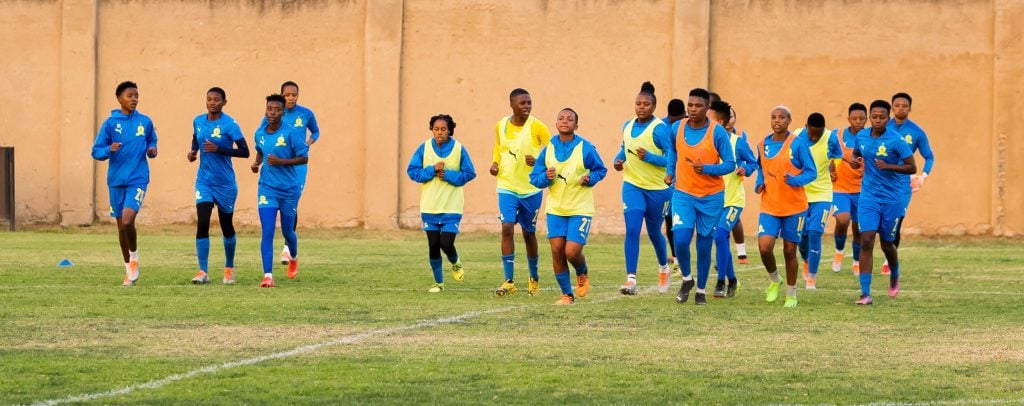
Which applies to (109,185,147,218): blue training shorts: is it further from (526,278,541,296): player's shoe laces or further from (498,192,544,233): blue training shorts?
(526,278,541,296): player's shoe laces

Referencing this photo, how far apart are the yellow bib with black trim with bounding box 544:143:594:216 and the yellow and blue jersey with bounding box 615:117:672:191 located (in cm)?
110

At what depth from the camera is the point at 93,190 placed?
30.6 meters

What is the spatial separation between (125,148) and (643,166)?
5.27 meters

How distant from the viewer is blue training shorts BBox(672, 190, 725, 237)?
14.4m

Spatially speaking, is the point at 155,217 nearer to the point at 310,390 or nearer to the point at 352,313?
the point at 352,313

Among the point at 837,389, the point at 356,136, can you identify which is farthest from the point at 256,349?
the point at 356,136

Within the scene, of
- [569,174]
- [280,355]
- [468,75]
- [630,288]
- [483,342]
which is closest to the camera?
[280,355]

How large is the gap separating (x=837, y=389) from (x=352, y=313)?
5405mm


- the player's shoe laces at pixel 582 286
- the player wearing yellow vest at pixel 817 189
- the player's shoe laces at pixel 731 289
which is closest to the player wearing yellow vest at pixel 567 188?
the player's shoe laces at pixel 582 286

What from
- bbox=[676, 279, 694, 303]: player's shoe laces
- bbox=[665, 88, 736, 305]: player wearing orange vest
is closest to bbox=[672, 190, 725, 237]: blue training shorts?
bbox=[665, 88, 736, 305]: player wearing orange vest

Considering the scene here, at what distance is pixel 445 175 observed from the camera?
15898 mm

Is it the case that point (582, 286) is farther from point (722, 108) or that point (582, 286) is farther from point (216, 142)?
point (216, 142)

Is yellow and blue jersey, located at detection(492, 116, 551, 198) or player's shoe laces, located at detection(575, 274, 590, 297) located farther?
yellow and blue jersey, located at detection(492, 116, 551, 198)

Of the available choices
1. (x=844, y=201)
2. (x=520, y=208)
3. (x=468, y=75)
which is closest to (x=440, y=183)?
(x=520, y=208)
